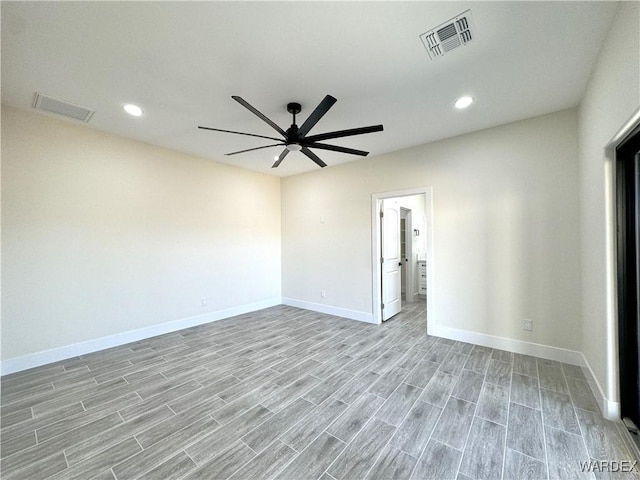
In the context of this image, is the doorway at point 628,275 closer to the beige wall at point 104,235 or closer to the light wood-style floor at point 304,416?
the light wood-style floor at point 304,416

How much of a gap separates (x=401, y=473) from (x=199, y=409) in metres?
1.66

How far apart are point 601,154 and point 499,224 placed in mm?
1313

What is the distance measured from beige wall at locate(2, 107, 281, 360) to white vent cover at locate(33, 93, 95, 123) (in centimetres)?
32

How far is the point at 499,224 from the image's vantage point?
3240 millimetres

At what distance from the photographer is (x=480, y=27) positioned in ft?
5.71

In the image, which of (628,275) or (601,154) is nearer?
(628,275)

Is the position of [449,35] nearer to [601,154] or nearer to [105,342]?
[601,154]

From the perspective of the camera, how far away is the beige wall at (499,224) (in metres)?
2.87

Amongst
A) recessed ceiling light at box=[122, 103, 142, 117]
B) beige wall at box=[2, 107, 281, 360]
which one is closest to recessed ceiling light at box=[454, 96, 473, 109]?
recessed ceiling light at box=[122, 103, 142, 117]

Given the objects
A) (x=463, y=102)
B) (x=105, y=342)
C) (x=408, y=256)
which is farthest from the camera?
(x=408, y=256)

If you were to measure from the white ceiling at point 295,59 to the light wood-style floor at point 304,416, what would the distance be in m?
2.90

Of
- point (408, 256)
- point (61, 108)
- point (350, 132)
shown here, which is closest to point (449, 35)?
point (350, 132)

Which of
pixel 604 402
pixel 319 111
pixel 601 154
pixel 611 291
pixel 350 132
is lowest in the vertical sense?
pixel 604 402

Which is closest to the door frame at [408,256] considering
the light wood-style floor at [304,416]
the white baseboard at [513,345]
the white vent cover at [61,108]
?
the white baseboard at [513,345]
